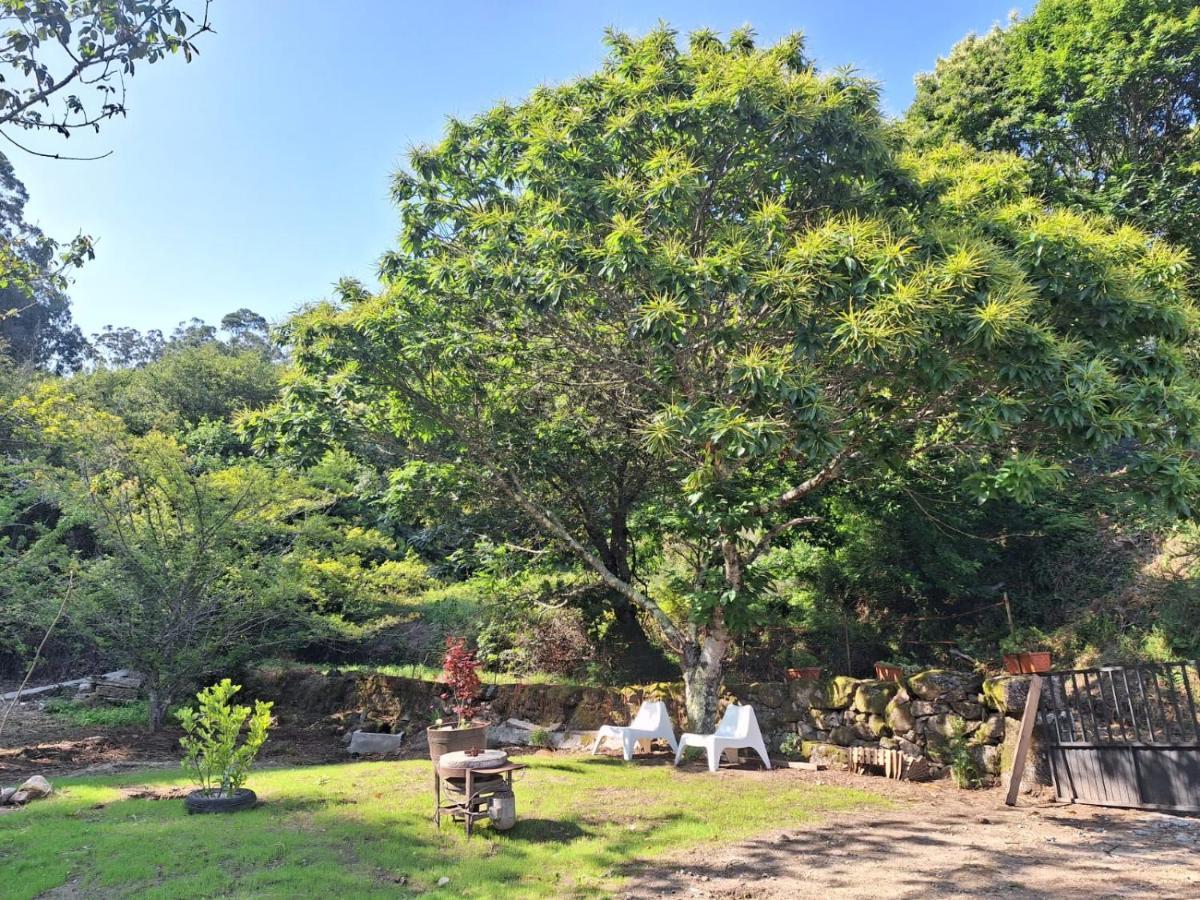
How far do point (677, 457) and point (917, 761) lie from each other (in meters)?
4.17

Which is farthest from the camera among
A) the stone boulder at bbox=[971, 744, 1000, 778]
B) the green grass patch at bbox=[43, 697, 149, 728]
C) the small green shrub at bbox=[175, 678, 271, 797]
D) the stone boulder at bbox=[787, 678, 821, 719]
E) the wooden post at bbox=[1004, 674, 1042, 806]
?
the green grass patch at bbox=[43, 697, 149, 728]

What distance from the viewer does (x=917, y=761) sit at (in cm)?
782

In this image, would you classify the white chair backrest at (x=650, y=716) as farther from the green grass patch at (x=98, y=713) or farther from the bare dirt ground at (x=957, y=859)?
the green grass patch at (x=98, y=713)

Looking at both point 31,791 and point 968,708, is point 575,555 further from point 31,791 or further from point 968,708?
point 31,791

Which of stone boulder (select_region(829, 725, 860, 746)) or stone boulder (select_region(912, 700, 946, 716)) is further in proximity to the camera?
stone boulder (select_region(829, 725, 860, 746))

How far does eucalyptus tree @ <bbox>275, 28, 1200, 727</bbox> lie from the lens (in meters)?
5.89

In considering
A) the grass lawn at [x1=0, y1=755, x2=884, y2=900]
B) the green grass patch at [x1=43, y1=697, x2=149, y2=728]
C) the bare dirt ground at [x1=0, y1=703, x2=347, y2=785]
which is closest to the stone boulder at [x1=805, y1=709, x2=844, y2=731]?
the grass lawn at [x1=0, y1=755, x2=884, y2=900]

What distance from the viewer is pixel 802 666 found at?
10141 mm

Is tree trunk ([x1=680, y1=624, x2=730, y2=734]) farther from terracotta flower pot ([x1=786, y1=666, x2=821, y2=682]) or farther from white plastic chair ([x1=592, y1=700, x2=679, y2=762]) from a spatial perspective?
terracotta flower pot ([x1=786, y1=666, x2=821, y2=682])

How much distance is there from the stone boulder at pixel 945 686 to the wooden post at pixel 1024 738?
819 millimetres

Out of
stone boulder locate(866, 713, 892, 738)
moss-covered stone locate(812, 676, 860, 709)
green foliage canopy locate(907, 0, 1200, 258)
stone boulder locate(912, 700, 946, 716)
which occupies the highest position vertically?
green foliage canopy locate(907, 0, 1200, 258)

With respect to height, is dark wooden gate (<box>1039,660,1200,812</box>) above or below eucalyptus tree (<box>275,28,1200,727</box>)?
below

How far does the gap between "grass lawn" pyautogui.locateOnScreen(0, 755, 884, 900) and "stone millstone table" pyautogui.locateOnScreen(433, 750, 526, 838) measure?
0.12m

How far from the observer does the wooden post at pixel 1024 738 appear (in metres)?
6.70
